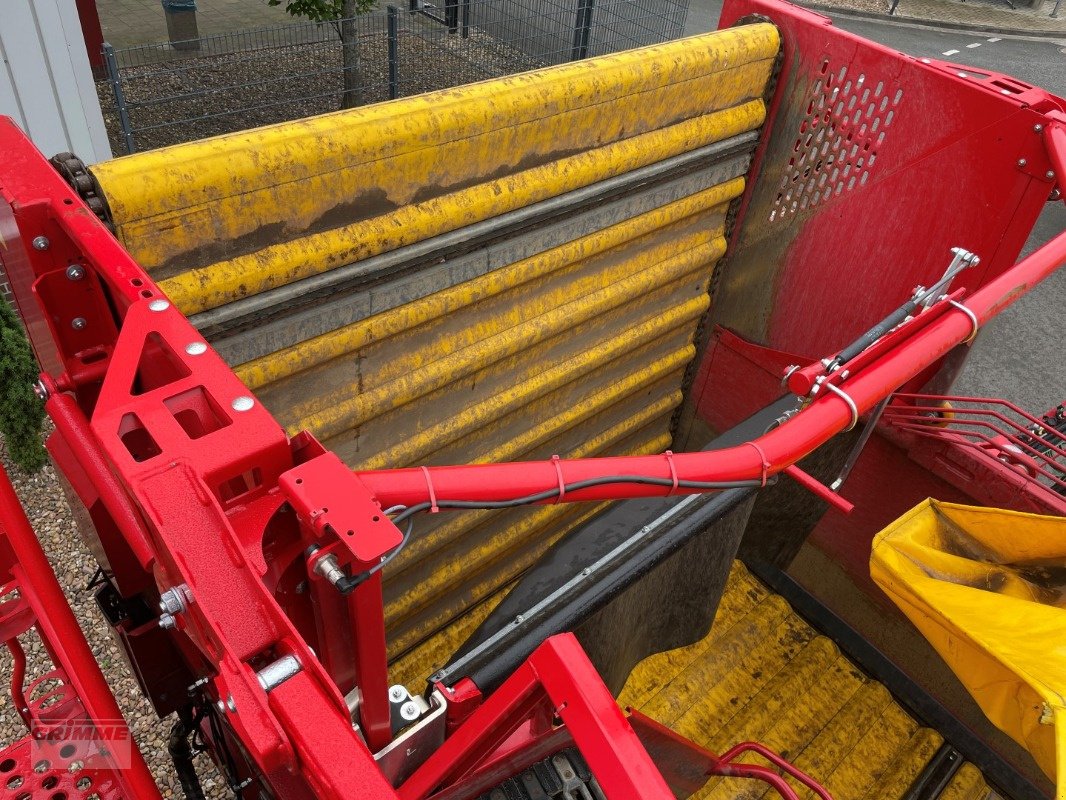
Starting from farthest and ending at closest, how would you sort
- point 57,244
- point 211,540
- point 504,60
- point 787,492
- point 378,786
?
point 504,60 → point 787,492 → point 57,244 → point 211,540 → point 378,786

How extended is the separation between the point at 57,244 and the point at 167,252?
1.53 ft

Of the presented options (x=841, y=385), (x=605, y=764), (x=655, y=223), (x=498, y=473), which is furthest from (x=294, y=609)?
(x=655, y=223)

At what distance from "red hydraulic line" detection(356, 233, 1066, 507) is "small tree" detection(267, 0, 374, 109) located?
19.2 feet

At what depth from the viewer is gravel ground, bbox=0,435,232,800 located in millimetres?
3729

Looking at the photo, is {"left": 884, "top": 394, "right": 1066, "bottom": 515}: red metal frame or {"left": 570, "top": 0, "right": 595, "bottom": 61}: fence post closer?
{"left": 884, "top": 394, "right": 1066, "bottom": 515}: red metal frame

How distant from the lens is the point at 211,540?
134 centimetres

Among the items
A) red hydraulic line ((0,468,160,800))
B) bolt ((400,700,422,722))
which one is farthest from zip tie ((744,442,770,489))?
red hydraulic line ((0,468,160,800))

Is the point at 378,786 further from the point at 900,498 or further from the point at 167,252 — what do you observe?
the point at 900,498

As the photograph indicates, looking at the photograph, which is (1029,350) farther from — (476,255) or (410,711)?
(410,711)

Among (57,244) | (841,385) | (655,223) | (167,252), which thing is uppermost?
(57,244)

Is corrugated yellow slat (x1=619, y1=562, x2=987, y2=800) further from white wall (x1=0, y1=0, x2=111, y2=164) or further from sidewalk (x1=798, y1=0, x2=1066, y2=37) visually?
sidewalk (x1=798, y1=0, x2=1066, y2=37)

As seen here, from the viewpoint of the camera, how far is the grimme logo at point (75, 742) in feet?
5.30

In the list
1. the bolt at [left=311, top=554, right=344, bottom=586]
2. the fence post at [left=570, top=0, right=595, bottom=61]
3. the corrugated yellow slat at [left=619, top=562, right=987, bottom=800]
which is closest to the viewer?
the bolt at [left=311, top=554, right=344, bottom=586]

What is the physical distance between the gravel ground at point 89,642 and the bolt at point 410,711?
5.77 feet
